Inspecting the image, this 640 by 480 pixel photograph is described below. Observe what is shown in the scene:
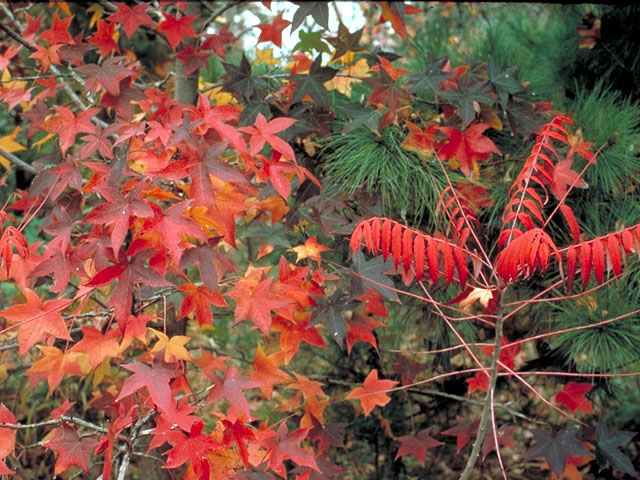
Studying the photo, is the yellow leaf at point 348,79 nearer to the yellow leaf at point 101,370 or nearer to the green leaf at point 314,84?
the green leaf at point 314,84

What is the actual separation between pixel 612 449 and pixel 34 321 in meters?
1.40

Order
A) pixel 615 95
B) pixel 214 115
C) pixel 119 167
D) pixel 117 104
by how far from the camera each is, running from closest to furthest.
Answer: pixel 119 167, pixel 214 115, pixel 117 104, pixel 615 95

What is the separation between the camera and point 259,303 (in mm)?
1420

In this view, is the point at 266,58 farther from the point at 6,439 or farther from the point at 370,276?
the point at 6,439

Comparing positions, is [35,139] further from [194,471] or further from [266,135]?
[194,471]

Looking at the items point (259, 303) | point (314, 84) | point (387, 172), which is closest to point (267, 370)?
point (259, 303)

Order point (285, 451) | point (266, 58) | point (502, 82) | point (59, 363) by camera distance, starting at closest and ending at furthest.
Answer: point (285, 451) → point (59, 363) → point (502, 82) → point (266, 58)

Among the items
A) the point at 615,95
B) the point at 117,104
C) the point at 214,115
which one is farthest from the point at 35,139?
the point at 615,95

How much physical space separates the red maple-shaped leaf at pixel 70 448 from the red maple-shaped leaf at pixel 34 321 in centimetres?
19

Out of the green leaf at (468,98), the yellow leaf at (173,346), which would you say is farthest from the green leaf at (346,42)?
the yellow leaf at (173,346)

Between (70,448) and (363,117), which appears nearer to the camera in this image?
(70,448)

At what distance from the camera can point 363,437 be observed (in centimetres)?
213

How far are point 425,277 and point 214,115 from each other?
65cm

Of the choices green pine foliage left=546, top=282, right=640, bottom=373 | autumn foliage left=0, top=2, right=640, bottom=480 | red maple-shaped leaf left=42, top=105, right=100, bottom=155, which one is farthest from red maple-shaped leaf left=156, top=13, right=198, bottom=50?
green pine foliage left=546, top=282, right=640, bottom=373
